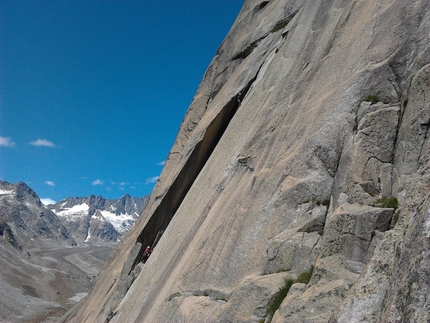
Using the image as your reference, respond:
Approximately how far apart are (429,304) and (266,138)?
1081cm

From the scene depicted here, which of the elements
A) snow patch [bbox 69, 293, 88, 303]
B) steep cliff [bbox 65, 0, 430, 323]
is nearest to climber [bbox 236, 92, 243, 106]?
steep cliff [bbox 65, 0, 430, 323]

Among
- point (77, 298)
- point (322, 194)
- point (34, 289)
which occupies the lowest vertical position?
point (34, 289)

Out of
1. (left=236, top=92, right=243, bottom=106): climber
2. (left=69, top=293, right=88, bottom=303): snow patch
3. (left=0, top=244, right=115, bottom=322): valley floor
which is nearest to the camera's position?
(left=236, top=92, right=243, bottom=106): climber

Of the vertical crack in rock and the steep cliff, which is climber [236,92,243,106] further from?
the steep cliff

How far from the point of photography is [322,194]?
11367mm

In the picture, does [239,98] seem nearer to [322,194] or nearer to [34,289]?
[322,194]

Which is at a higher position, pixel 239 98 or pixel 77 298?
pixel 239 98

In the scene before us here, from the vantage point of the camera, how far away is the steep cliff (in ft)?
23.4

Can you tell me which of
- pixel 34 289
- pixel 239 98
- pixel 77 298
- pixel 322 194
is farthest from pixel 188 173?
pixel 34 289

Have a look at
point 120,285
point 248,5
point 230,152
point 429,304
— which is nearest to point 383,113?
point 429,304

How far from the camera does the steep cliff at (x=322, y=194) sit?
712cm

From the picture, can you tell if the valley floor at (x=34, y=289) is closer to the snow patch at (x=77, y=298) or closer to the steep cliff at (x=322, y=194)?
the snow patch at (x=77, y=298)

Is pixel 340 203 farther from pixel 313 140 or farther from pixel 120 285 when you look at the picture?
pixel 120 285

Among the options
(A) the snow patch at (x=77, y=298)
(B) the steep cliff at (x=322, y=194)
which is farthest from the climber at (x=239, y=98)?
(A) the snow patch at (x=77, y=298)
